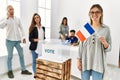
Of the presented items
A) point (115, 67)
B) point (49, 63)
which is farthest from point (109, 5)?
point (49, 63)

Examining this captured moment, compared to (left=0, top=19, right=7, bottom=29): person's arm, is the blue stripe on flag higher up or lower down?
lower down

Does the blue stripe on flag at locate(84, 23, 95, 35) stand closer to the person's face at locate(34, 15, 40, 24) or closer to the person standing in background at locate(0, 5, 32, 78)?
the person's face at locate(34, 15, 40, 24)

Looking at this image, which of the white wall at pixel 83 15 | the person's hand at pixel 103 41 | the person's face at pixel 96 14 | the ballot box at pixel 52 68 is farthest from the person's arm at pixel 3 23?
the white wall at pixel 83 15

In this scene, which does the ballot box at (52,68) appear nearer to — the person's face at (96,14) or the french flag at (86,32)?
the french flag at (86,32)

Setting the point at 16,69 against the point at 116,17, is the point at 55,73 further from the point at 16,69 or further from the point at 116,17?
the point at 116,17

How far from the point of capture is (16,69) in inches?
148

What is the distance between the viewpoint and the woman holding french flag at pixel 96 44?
1445 millimetres

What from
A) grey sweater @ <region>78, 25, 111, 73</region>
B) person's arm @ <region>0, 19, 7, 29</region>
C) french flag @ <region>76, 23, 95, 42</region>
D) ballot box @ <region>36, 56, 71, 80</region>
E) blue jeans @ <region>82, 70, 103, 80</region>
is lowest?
ballot box @ <region>36, 56, 71, 80</region>

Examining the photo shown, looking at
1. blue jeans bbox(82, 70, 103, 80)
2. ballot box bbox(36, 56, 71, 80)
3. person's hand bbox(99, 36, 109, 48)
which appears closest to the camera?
person's hand bbox(99, 36, 109, 48)

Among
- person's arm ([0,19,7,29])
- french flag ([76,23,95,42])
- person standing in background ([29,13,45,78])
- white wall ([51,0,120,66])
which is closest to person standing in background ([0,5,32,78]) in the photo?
person's arm ([0,19,7,29])

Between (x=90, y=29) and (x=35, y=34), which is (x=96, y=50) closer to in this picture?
(x=90, y=29)

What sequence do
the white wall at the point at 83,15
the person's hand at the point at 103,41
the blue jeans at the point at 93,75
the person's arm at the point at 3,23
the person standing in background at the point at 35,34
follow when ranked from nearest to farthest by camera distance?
the person's hand at the point at 103,41
the blue jeans at the point at 93,75
the person standing in background at the point at 35,34
the person's arm at the point at 3,23
the white wall at the point at 83,15

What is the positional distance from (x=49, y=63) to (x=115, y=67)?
2489mm

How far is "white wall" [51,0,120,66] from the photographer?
14.0 ft
